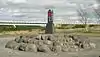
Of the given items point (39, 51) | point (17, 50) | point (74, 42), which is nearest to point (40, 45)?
point (39, 51)

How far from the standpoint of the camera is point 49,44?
20562 millimetres

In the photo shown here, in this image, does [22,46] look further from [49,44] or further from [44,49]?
[49,44]

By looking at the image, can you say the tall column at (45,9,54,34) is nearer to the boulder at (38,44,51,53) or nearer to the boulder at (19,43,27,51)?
the boulder at (19,43,27,51)

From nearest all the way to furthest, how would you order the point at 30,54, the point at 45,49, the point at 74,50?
the point at 30,54
the point at 45,49
the point at 74,50

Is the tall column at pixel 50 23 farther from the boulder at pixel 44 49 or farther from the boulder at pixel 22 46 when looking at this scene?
the boulder at pixel 44 49

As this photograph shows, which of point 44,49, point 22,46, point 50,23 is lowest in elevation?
point 44,49

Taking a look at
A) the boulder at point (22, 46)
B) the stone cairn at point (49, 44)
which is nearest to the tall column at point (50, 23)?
the stone cairn at point (49, 44)

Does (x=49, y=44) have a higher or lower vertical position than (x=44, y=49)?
higher

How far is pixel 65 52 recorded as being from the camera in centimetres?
2038

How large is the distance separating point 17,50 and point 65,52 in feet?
12.7

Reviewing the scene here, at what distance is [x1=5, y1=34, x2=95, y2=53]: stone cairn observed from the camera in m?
19.8

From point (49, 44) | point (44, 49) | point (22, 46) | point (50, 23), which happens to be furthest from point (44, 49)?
point (50, 23)

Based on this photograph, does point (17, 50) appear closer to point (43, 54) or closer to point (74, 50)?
point (43, 54)

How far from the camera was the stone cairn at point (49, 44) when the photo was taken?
19844mm
